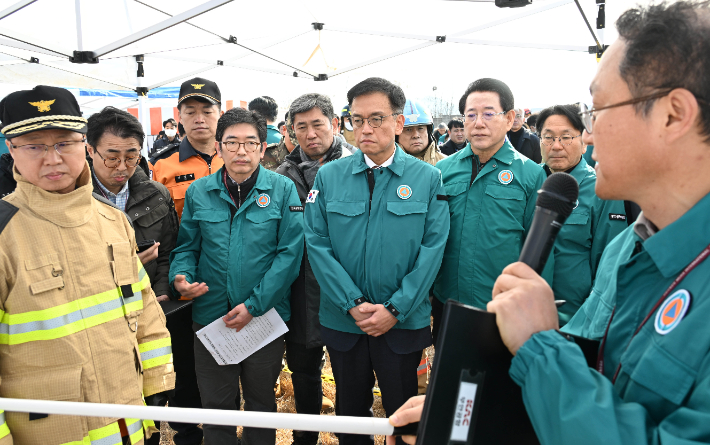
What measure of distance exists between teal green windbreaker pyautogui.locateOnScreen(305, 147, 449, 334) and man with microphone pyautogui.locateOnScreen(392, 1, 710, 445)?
149 centimetres

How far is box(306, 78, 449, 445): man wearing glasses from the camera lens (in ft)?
8.36

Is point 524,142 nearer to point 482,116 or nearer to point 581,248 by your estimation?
point 482,116

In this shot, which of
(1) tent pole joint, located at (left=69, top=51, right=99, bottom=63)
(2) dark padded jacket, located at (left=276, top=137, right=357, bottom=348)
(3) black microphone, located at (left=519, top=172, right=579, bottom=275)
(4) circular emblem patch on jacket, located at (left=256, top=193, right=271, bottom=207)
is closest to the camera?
(3) black microphone, located at (left=519, top=172, right=579, bottom=275)

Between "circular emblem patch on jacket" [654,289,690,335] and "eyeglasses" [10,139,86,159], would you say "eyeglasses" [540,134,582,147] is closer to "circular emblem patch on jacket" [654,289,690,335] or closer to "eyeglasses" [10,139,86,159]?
"circular emblem patch on jacket" [654,289,690,335]

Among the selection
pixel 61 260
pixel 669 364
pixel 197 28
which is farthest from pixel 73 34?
pixel 669 364

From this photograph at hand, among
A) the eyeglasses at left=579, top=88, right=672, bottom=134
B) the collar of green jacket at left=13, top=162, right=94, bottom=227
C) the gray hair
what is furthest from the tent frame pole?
the eyeglasses at left=579, top=88, right=672, bottom=134

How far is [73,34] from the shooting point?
5613 mm

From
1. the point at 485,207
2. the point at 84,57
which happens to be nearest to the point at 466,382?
the point at 485,207

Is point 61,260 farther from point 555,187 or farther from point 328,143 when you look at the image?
point 328,143

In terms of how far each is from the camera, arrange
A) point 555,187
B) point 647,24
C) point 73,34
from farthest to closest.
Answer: point 73,34 < point 555,187 < point 647,24

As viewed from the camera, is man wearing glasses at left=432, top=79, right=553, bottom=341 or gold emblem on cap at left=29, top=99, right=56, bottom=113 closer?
gold emblem on cap at left=29, top=99, right=56, bottom=113

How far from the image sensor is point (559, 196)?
1.12 metres

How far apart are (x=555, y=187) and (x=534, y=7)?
6.55m

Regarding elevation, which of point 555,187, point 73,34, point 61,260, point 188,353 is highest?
point 73,34
